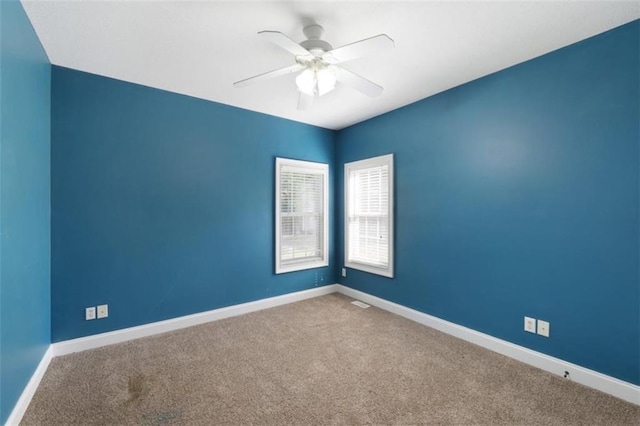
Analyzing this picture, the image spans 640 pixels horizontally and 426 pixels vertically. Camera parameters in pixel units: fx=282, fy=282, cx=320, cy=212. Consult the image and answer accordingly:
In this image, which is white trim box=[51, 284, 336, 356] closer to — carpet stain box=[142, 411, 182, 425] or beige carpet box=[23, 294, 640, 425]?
beige carpet box=[23, 294, 640, 425]

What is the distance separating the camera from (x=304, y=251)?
166 inches

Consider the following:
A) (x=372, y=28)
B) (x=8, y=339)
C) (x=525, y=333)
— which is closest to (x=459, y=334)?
(x=525, y=333)

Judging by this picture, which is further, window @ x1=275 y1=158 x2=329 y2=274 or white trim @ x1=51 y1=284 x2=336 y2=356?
window @ x1=275 y1=158 x2=329 y2=274

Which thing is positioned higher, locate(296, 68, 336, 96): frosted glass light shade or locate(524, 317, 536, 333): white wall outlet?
locate(296, 68, 336, 96): frosted glass light shade

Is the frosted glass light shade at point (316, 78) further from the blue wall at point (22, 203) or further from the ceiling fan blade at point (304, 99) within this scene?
the blue wall at point (22, 203)

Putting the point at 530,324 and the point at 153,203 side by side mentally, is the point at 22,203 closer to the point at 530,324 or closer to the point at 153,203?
the point at 153,203

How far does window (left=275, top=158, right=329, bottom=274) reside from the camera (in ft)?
12.8

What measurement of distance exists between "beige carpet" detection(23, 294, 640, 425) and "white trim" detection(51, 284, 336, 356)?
102 mm

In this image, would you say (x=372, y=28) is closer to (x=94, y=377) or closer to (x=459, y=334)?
(x=459, y=334)

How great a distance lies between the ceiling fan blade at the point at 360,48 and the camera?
5.45ft

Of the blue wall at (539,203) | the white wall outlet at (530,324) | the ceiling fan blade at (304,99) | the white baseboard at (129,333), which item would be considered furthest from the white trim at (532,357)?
the ceiling fan blade at (304,99)

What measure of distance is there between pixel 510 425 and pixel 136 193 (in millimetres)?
3583

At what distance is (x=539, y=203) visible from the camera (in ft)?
7.75

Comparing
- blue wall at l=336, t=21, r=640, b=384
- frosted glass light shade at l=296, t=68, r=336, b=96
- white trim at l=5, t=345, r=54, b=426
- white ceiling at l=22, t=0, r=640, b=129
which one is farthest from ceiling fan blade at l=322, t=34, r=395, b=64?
white trim at l=5, t=345, r=54, b=426
